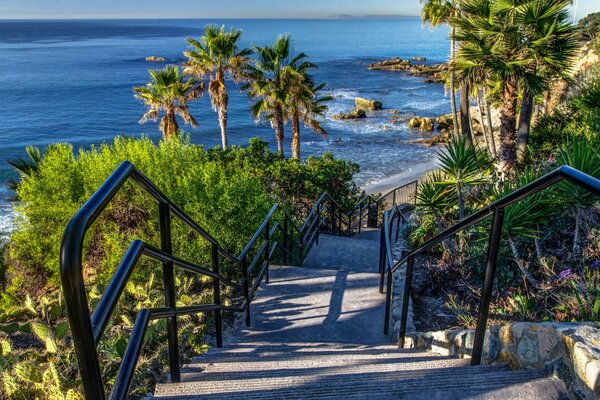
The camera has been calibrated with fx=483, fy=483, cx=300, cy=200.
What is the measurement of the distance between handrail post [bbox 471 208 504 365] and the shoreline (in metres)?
A: 25.5

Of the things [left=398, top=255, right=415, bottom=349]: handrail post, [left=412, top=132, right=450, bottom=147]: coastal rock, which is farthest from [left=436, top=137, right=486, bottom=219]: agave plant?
[left=412, top=132, right=450, bottom=147]: coastal rock

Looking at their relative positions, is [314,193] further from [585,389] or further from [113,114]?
[113,114]

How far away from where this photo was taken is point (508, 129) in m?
11.5

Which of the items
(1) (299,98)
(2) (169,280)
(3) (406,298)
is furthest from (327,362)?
(1) (299,98)

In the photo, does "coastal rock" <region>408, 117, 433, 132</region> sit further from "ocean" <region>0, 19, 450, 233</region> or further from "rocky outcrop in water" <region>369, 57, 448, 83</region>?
"rocky outcrop in water" <region>369, 57, 448, 83</region>

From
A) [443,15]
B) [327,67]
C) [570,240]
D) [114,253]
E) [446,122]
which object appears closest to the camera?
[570,240]

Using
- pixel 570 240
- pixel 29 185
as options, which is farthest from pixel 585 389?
pixel 29 185

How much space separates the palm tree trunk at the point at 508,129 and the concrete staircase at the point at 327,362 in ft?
21.7

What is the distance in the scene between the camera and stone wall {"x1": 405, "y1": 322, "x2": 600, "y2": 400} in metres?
2.19

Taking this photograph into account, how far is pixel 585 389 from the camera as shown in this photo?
2172 mm

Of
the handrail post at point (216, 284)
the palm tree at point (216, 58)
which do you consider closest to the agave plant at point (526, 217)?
the handrail post at point (216, 284)

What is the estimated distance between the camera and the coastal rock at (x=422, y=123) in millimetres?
43616

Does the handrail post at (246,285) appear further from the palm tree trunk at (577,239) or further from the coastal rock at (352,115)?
the coastal rock at (352,115)

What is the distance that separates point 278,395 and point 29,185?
11323 mm
